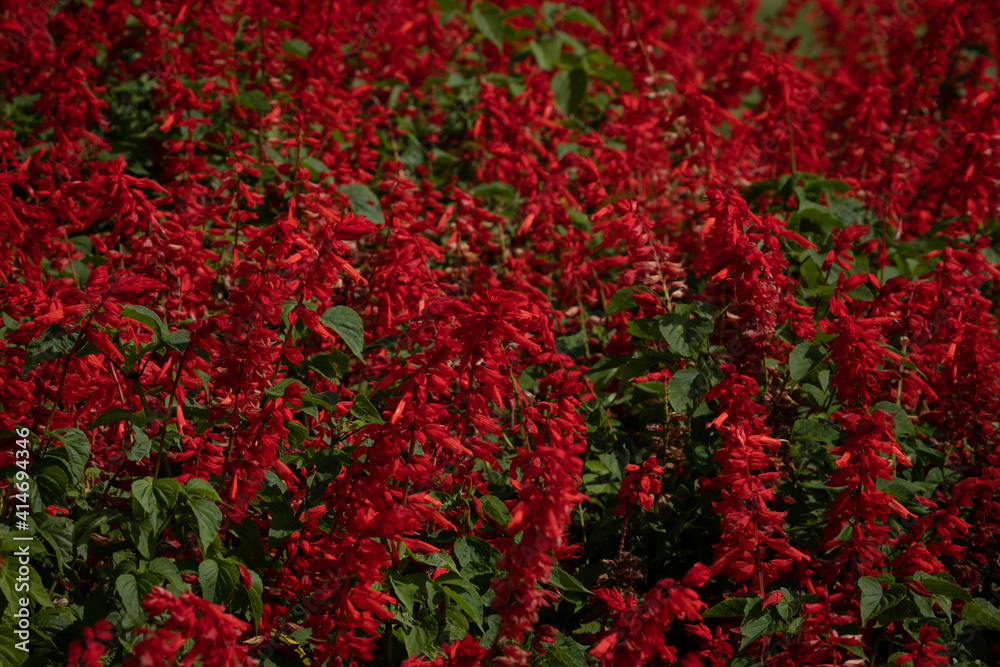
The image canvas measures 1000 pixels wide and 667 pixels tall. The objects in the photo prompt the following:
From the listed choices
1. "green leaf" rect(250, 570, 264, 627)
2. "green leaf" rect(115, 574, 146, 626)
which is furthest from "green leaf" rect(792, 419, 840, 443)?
"green leaf" rect(115, 574, 146, 626)

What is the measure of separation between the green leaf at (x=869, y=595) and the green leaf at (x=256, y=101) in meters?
3.40

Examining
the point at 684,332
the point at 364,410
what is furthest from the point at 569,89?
the point at 364,410

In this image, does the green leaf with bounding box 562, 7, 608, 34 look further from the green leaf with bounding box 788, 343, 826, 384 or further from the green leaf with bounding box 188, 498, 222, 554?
the green leaf with bounding box 188, 498, 222, 554

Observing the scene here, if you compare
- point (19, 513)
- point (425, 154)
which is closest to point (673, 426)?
point (19, 513)

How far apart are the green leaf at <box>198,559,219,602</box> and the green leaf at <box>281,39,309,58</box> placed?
3.37 m

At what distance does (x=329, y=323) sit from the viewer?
8.71ft

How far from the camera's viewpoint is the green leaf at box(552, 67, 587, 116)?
17.2ft

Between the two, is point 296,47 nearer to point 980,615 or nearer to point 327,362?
point 327,362

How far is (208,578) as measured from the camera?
211 centimetres

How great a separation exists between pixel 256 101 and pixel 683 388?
2.71 meters

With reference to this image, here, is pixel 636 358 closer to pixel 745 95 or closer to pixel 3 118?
pixel 3 118

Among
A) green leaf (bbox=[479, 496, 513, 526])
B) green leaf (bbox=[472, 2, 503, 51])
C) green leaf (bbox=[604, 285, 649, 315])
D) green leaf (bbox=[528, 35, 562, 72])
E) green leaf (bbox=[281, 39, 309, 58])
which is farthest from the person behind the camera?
green leaf (bbox=[472, 2, 503, 51])

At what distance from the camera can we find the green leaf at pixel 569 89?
5.25 meters

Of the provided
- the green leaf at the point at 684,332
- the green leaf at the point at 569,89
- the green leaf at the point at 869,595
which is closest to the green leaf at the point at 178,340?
the green leaf at the point at 684,332
